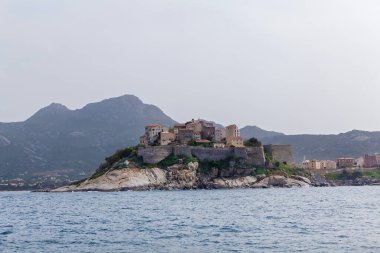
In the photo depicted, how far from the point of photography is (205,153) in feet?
516

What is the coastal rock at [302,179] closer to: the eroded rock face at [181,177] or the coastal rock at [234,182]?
the coastal rock at [234,182]

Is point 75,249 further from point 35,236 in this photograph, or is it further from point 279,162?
point 279,162

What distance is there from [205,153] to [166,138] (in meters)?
11.6

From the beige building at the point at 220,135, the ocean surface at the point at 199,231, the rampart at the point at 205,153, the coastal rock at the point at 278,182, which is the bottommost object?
the ocean surface at the point at 199,231

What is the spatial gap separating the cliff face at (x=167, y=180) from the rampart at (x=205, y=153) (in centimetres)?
460

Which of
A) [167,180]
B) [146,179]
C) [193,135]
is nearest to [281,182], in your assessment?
[193,135]

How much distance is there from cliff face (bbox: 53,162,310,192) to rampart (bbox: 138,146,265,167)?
15.1 ft

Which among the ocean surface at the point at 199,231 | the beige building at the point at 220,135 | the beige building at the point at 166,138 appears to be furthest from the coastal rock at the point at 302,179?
the ocean surface at the point at 199,231

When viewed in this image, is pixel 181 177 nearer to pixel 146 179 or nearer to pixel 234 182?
pixel 146 179

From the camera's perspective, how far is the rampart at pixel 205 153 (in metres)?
151

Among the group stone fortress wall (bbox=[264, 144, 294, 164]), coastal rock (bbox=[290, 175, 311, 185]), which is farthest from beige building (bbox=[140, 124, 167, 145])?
coastal rock (bbox=[290, 175, 311, 185])

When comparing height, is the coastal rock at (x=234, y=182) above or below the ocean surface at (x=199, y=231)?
above

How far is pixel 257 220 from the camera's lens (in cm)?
5569

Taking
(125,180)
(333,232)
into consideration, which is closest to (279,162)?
(125,180)
